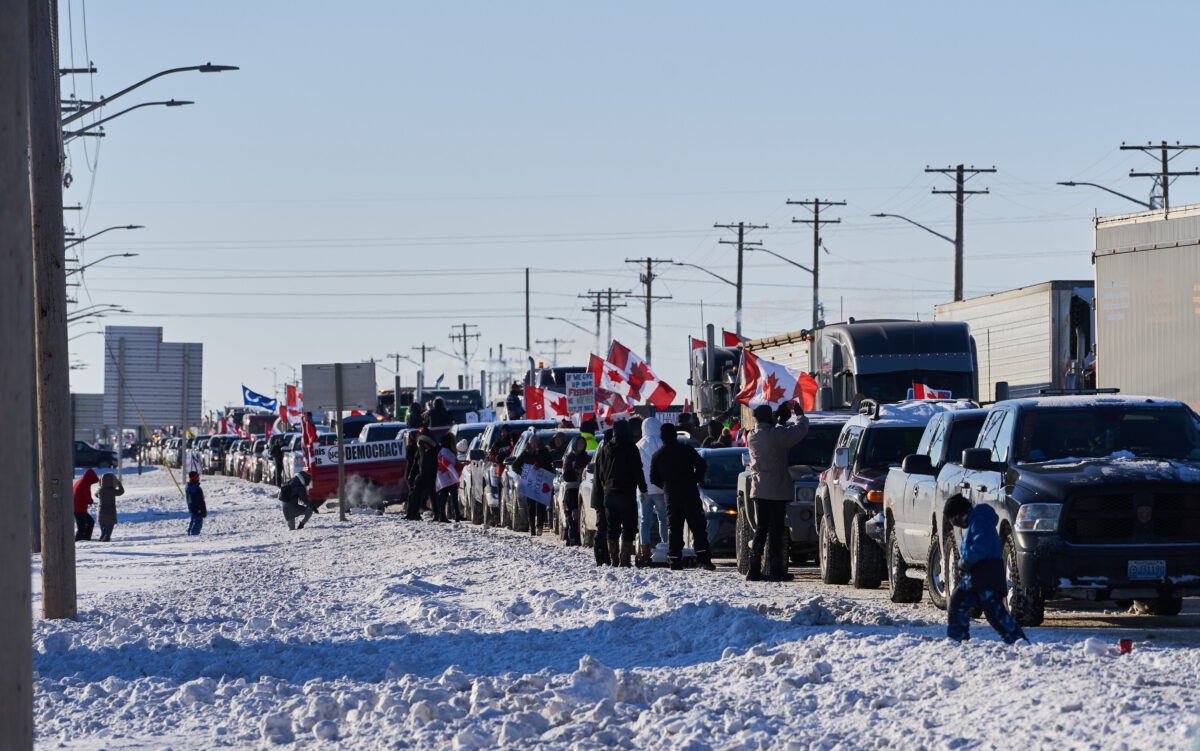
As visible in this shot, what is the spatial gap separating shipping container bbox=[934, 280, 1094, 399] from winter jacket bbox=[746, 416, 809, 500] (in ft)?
53.6

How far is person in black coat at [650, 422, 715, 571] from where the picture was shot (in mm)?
20094

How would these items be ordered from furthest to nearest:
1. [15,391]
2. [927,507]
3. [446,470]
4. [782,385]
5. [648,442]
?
[446,470] < [782,385] < [648,442] < [927,507] < [15,391]

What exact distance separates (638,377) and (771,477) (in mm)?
16977

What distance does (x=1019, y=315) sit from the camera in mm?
35594

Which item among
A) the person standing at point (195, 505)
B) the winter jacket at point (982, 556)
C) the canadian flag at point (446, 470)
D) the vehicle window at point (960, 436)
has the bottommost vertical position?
the person standing at point (195, 505)

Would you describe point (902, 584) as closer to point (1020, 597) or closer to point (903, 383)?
point (1020, 597)

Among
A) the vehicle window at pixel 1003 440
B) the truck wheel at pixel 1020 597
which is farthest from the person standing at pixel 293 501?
the truck wheel at pixel 1020 597

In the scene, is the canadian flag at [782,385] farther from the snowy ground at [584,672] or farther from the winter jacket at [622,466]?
the snowy ground at [584,672]

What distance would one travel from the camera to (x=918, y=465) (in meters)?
15.4

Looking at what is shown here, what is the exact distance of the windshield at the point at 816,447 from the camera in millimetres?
21422

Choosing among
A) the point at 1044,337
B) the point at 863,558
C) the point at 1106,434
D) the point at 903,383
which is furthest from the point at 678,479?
the point at 1044,337

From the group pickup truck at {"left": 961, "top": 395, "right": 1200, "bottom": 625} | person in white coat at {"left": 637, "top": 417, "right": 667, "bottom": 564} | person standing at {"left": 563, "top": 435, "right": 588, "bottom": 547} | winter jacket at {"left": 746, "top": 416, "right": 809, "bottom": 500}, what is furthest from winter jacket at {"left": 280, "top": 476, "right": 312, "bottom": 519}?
pickup truck at {"left": 961, "top": 395, "right": 1200, "bottom": 625}

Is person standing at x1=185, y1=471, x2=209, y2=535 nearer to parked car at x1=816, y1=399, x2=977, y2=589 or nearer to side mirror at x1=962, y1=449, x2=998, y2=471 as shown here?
parked car at x1=816, y1=399, x2=977, y2=589

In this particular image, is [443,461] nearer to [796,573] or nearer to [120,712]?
[796,573]
